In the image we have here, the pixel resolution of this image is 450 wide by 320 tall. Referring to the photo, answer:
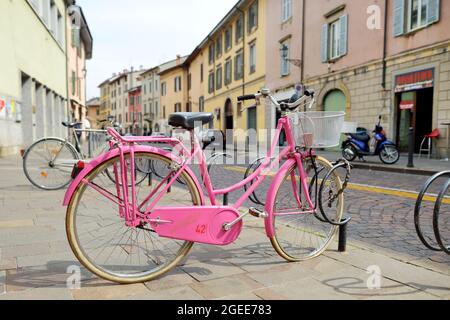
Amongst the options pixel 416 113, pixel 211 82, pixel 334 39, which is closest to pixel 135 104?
pixel 211 82

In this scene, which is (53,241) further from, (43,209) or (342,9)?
(342,9)

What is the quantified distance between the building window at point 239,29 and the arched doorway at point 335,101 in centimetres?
1262

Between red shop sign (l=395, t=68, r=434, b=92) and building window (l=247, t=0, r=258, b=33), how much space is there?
47.6ft

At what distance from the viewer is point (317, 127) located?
3.09 metres

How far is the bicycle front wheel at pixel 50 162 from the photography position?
6453 millimetres

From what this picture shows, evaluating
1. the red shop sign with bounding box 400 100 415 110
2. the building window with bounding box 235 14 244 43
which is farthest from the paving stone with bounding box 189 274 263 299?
the building window with bounding box 235 14 244 43

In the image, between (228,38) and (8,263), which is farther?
(228,38)

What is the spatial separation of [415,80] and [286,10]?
11411 millimetres

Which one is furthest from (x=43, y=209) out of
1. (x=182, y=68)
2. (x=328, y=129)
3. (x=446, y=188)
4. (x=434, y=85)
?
(x=182, y=68)

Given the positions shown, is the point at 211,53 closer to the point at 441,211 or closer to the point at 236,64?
the point at 236,64

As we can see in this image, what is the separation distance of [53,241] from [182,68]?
4858 centimetres

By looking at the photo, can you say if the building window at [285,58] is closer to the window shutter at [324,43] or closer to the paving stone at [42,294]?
the window shutter at [324,43]

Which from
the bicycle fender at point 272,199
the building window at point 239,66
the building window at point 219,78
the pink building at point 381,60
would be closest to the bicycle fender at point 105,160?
the bicycle fender at point 272,199

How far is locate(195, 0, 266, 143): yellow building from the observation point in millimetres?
26844
